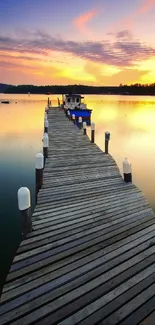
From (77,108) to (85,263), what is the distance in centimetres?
3722

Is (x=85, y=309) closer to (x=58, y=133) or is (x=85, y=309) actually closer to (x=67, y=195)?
(x=67, y=195)

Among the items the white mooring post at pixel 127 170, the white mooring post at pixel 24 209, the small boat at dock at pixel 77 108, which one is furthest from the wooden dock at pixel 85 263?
the small boat at dock at pixel 77 108

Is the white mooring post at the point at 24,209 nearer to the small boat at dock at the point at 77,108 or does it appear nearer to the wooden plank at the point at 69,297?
the wooden plank at the point at 69,297

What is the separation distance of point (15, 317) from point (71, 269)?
53.1 inches

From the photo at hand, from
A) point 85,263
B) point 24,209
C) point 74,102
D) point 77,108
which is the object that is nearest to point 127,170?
point 24,209

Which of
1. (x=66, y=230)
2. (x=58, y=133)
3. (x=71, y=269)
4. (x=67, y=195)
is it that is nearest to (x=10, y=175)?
(x=58, y=133)

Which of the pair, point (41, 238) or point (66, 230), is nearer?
point (41, 238)

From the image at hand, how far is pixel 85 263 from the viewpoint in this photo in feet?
16.7

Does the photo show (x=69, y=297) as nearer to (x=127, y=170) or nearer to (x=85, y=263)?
(x=85, y=263)

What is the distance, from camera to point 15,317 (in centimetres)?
392

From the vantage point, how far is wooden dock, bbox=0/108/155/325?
13.1 ft

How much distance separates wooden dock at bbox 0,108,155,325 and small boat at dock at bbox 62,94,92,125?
31577mm

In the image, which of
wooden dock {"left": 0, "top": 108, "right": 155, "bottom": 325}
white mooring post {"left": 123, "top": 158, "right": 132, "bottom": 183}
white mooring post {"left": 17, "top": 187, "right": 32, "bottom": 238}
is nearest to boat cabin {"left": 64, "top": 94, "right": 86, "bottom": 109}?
white mooring post {"left": 123, "top": 158, "right": 132, "bottom": 183}

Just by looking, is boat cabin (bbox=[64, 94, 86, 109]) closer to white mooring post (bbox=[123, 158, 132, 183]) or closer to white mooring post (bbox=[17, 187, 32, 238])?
white mooring post (bbox=[123, 158, 132, 183])
